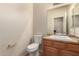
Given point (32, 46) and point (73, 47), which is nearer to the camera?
point (73, 47)

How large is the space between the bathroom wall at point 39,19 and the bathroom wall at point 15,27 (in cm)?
6

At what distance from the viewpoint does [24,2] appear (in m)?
2.09

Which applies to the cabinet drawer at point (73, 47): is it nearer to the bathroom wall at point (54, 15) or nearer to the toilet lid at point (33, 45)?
the bathroom wall at point (54, 15)

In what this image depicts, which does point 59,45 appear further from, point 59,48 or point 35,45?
point 35,45

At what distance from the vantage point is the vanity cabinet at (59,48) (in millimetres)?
2018

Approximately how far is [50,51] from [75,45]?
16.3 inches

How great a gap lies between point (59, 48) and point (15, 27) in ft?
2.57

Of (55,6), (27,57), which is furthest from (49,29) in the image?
(27,57)

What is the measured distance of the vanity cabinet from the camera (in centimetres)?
202

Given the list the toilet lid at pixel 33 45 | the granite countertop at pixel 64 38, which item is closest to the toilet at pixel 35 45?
the toilet lid at pixel 33 45

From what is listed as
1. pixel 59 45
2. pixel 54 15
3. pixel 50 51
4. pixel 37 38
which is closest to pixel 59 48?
pixel 59 45

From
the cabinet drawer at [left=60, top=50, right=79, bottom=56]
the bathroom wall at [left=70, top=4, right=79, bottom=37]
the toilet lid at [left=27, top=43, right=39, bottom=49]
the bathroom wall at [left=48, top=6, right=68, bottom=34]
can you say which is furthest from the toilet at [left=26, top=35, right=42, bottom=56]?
the bathroom wall at [left=70, top=4, right=79, bottom=37]

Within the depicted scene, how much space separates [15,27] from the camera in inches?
82.2

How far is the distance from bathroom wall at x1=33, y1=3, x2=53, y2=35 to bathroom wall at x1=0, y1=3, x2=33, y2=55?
0.06 meters
